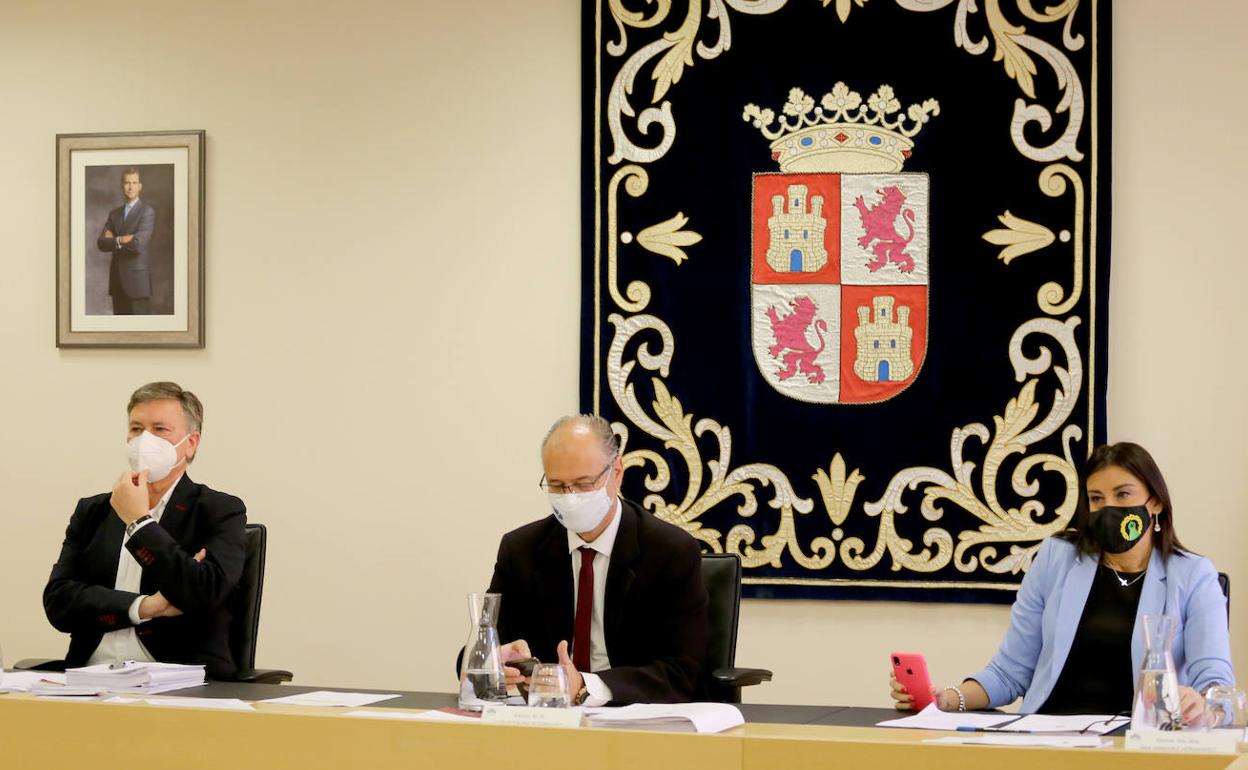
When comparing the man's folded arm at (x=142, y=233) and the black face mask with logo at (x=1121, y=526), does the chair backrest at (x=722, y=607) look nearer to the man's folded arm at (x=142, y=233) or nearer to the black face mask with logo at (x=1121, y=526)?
the black face mask with logo at (x=1121, y=526)

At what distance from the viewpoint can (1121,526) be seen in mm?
3143

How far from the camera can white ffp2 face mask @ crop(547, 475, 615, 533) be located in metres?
3.20

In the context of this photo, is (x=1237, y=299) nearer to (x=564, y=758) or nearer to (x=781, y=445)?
(x=781, y=445)

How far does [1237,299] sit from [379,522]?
2775mm

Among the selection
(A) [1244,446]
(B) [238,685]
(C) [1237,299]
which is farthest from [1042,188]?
(B) [238,685]

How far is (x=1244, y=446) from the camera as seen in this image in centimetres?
421

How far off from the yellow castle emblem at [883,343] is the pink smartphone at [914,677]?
1.73 meters

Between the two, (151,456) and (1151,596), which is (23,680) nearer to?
(151,456)

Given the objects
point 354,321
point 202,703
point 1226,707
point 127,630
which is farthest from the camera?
point 354,321

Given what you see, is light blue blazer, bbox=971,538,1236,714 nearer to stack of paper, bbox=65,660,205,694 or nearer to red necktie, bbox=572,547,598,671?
red necktie, bbox=572,547,598,671

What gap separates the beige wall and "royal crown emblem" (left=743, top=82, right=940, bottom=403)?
642 mm

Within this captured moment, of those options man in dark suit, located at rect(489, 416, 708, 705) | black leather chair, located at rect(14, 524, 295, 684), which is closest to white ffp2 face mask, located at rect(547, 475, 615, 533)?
man in dark suit, located at rect(489, 416, 708, 705)

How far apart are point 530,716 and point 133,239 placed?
3.14 metres

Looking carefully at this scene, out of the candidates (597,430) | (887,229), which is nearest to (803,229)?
(887,229)
